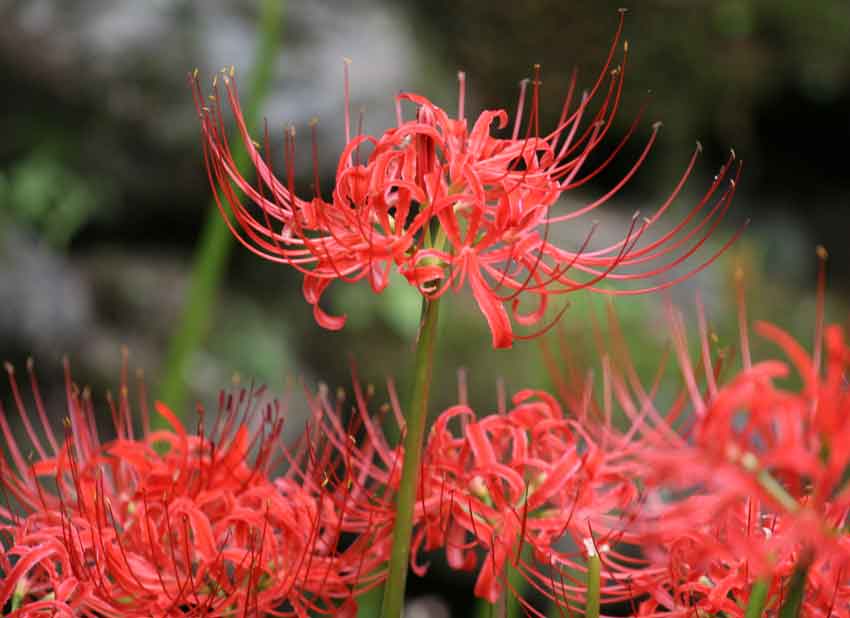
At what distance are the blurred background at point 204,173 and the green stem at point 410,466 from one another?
2085 mm

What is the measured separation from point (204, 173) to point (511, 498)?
2761 mm

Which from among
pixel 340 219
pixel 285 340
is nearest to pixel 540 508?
pixel 340 219

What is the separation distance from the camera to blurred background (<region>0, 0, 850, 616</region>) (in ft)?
10.5

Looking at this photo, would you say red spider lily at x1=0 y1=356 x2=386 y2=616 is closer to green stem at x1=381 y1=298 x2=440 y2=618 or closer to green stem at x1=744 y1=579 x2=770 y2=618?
green stem at x1=381 y1=298 x2=440 y2=618

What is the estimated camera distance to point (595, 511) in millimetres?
886

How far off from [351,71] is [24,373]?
1.43 metres

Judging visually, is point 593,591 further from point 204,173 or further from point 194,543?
point 204,173

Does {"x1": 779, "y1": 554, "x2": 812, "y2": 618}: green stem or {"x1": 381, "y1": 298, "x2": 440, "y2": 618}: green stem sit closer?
{"x1": 779, "y1": 554, "x2": 812, "y2": 618}: green stem

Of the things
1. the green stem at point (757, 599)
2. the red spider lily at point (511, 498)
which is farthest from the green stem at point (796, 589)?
the red spider lily at point (511, 498)

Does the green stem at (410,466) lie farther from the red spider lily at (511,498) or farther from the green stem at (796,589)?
the green stem at (796,589)

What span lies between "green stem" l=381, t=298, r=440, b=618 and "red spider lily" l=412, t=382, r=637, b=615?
0.09 meters

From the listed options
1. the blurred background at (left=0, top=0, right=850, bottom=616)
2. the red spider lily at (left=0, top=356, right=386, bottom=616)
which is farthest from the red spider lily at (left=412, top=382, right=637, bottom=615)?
the blurred background at (left=0, top=0, right=850, bottom=616)

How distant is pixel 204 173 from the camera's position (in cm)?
347

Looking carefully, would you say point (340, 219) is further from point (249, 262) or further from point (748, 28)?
point (748, 28)
